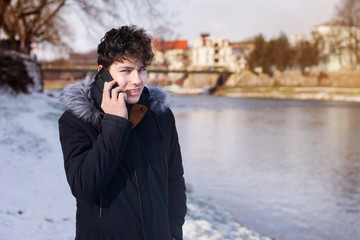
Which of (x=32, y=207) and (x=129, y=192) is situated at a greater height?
(x=129, y=192)

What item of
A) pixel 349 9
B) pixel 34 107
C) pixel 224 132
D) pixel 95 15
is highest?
pixel 349 9

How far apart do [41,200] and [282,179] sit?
5.48 metres

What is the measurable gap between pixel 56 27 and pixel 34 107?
1419cm

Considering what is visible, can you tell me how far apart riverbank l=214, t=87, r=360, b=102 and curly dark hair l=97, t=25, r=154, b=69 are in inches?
1856

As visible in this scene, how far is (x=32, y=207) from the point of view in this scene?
4.52 meters

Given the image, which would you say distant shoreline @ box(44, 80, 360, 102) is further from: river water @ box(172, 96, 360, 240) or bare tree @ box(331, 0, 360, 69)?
river water @ box(172, 96, 360, 240)

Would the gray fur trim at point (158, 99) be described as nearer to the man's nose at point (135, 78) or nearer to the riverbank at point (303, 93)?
the man's nose at point (135, 78)

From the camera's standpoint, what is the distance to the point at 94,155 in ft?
5.57

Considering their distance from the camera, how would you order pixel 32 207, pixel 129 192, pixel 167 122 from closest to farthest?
1. pixel 129 192
2. pixel 167 122
3. pixel 32 207

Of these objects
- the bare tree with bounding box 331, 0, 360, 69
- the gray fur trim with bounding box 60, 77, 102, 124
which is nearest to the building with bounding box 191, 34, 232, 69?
the bare tree with bounding box 331, 0, 360, 69

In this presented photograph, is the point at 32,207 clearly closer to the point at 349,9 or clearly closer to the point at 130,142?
the point at 130,142

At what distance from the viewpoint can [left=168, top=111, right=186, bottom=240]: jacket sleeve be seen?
6.96 ft

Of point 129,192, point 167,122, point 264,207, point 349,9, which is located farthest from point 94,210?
point 349,9

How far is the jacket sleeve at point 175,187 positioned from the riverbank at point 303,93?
46.8 m
